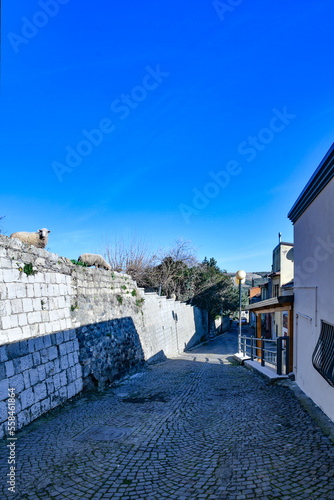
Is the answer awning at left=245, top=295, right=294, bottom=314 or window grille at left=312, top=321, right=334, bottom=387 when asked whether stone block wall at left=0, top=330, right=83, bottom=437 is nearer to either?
window grille at left=312, top=321, right=334, bottom=387

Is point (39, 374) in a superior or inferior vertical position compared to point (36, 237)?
inferior

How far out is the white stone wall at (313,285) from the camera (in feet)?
17.7

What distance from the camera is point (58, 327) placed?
722cm

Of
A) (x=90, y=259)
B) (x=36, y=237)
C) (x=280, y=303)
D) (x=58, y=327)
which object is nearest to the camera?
(x=58, y=327)

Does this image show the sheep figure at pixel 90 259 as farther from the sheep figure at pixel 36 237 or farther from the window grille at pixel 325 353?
the window grille at pixel 325 353

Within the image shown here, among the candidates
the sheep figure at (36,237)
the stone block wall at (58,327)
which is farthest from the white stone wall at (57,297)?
the sheep figure at (36,237)

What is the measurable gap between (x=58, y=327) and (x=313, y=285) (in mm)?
5309

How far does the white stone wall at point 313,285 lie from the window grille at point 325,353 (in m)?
0.19

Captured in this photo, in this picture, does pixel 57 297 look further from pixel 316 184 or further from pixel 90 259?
pixel 316 184

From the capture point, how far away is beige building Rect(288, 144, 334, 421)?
5277 millimetres

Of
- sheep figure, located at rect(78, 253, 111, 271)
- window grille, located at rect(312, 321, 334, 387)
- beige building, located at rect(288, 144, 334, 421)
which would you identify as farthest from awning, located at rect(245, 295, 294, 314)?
sheep figure, located at rect(78, 253, 111, 271)

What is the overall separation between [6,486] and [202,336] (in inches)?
1119

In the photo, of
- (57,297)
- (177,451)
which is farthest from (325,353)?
(57,297)

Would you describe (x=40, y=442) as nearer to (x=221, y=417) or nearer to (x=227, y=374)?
(x=221, y=417)
